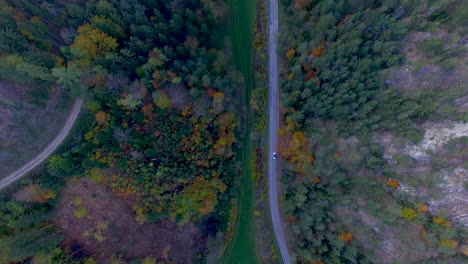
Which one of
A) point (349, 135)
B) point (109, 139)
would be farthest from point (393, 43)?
point (109, 139)

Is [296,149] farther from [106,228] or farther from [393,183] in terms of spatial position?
[106,228]

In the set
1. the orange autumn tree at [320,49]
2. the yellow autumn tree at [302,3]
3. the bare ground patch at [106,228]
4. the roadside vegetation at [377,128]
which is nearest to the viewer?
the roadside vegetation at [377,128]

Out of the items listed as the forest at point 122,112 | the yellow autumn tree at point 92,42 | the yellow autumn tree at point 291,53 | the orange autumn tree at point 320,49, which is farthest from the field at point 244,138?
the yellow autumn tree at point 92,42

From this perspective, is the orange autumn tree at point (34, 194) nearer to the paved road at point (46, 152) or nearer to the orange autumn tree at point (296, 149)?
the paved road at point (46, 152)

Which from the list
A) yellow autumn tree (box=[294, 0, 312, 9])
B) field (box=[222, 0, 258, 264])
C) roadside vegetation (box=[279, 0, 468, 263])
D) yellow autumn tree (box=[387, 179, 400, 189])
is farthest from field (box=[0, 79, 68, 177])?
yellow autumn tree (box=[387, 179, 400, 189])

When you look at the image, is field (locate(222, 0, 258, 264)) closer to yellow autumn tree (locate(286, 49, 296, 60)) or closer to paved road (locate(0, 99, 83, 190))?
yellow autumn tree (locate(286, 49, 296, 60))

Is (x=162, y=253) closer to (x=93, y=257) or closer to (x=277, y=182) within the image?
(x=93, y=257)
